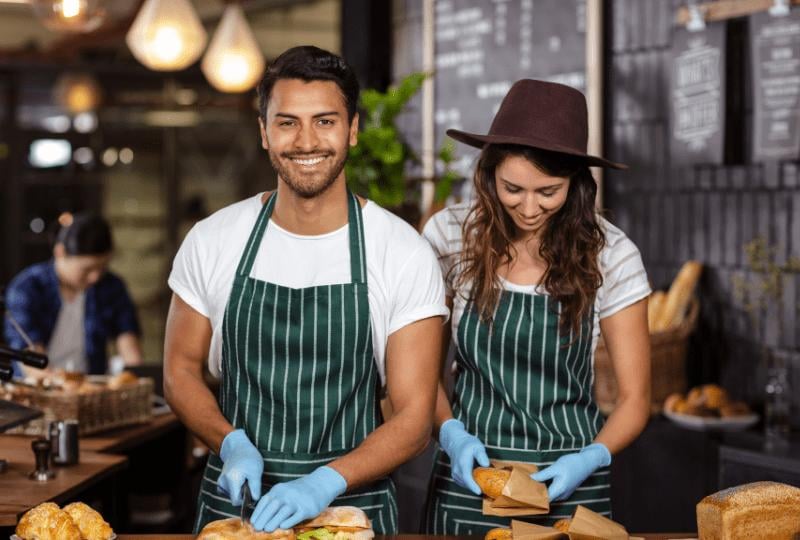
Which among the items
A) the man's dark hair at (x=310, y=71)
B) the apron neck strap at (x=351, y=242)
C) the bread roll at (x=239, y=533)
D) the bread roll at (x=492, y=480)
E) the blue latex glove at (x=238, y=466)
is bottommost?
the bread roll at (x=239, y=533)

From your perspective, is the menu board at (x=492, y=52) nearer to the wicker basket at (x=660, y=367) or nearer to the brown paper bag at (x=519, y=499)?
the wicker basket at (x=660, y=367)

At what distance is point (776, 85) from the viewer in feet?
13.6

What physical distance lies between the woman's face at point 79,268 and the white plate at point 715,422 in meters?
2.57

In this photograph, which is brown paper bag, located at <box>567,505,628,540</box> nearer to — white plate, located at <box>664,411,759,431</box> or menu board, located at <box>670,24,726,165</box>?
white plate, located at <box>664,411,759,431</box>

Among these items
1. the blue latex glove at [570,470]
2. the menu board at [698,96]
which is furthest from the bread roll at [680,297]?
the blue latex glove at [570,470]

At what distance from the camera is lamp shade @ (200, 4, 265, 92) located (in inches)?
243

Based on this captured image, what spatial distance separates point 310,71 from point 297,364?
635 millimetres

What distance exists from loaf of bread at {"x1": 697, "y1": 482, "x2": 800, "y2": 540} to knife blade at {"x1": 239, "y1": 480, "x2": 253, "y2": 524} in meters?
0.89

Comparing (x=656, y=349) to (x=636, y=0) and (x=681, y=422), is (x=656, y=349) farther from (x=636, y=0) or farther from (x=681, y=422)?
(x=636, y=0)

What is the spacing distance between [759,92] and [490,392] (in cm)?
207

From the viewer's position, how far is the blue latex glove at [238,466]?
88.7 inches

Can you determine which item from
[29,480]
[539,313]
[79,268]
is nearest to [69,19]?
[79,268]

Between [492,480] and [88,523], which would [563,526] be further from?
[88,523]

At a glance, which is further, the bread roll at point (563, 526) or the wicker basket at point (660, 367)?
the wicker basket at point (660, 367)
